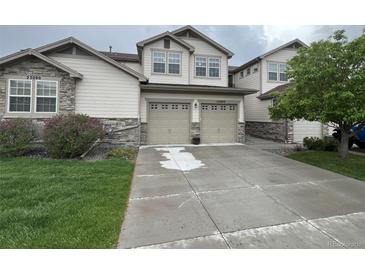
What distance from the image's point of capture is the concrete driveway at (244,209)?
307cm

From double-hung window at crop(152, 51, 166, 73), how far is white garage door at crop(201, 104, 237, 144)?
389 cm

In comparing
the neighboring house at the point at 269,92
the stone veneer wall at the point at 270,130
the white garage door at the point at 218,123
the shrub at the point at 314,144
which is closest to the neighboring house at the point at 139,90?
the white garage door at the point at 218,123

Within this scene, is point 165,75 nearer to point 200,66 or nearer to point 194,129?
point 200,66

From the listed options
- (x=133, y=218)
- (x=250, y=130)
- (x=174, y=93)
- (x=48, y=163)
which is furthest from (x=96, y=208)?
(x=250, y=130)

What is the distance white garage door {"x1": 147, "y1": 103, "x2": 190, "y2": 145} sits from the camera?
12859 mm

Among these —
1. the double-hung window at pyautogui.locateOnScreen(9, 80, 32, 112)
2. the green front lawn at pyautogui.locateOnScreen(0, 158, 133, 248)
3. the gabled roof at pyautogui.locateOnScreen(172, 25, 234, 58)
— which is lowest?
the green front lawn at pyautogui.locateOnScreen(0, 158, 133, 248)

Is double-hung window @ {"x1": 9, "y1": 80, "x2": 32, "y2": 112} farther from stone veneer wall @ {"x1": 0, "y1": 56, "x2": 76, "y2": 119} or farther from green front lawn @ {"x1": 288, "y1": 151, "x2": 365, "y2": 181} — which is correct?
green front lawn @ {"x1": 288, "y1": 151, "x2": 365, "y2": 181}

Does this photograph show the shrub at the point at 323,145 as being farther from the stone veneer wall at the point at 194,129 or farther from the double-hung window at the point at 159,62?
the double-hung window at the point at 159,62

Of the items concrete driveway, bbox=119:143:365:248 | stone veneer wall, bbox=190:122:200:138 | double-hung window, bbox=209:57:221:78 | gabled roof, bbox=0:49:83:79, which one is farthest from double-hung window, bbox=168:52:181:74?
concrete driveway, bbox=119:143:365:248

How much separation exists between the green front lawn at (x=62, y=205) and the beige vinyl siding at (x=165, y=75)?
8694mm

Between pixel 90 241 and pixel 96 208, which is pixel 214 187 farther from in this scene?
pixel 90 241

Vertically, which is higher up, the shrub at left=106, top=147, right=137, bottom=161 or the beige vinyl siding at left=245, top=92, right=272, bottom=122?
the beige vinyl siding at left=245, top=92, right=272, bottom=122

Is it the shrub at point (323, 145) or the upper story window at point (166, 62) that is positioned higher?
the upper story window at point (166, 62)

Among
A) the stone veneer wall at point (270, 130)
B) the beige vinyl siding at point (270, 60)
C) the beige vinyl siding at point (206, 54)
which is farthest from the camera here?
the beige vinyl siding at point (270, 60)
